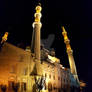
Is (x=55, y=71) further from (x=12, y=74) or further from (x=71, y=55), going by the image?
(x=71, y=55)

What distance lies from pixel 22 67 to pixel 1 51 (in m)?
5.44

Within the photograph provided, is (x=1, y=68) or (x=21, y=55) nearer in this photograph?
(x=1, y=68)

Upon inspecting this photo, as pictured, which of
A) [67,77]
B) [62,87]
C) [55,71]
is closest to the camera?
[55,71]

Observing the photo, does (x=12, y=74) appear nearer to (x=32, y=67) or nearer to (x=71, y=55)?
(x=32, y=67)

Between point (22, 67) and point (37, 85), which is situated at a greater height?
point (22, 67)

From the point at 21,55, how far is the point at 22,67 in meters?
2.42

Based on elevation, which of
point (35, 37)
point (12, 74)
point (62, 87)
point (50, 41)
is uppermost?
point (50, 41)

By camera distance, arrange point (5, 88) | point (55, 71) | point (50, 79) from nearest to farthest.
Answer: point (5, 88) < point (50, 79) < point (55, 71)

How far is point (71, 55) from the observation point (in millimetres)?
61875

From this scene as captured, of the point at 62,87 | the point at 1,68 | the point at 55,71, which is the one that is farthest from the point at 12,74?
the point at 62,87

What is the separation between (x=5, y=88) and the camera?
24.6m

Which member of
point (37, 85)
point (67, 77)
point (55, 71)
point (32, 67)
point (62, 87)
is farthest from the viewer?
point (67, 77)

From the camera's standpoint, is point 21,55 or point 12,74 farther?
point 21,55

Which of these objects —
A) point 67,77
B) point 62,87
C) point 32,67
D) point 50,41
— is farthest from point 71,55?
point 32,67
